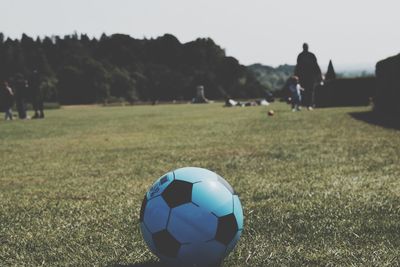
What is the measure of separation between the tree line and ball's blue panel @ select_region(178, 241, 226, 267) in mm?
76340

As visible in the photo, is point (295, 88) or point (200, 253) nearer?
point (200, 253)

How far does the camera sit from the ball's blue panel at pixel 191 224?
3.49 metres

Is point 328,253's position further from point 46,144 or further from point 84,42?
point 84,42

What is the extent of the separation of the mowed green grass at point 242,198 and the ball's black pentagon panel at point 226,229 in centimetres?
24

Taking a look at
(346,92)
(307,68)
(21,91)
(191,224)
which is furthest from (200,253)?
(346,92)

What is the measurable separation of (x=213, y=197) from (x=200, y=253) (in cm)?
42

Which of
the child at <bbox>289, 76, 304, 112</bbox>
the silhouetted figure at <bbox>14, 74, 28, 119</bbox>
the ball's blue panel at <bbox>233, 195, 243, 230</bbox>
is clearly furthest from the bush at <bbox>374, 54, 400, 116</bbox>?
the silhouetted figure at <bbox>14, 74, 28, 119</bbox>

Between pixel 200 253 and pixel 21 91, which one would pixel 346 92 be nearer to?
pixel 21 91

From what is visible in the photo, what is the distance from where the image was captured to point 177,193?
11.9 ft

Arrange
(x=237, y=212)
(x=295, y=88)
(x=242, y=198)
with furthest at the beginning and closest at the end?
(x=295, y=88), (x=242, y=198), (x=237, y=212)

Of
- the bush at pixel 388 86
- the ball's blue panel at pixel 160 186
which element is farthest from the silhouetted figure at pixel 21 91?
the ball's blue panel at pixel 160 186

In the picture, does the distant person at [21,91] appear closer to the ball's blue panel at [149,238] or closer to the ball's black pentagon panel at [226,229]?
the ball's blue panel at [149,238]

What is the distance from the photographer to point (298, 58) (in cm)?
2316

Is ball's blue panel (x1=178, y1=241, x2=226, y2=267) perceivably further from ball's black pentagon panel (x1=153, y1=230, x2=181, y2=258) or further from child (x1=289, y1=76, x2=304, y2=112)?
child (x1=289, y1=76, x2=304, y2=112)
